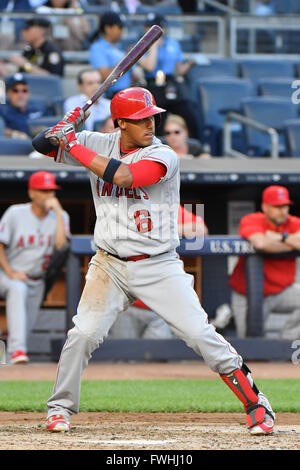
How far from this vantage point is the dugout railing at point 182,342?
8.11 m

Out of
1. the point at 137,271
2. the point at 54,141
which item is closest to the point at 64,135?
the point at 54,141

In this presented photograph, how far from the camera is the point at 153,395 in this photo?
6234 mm

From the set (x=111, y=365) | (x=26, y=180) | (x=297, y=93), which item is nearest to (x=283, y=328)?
(x=111, y=365)

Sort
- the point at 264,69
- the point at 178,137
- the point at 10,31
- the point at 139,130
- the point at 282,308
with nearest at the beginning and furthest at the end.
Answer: the point at 139,130, the point at 282,308, the point at 178,137, the point at 10,31, the point at 264,69

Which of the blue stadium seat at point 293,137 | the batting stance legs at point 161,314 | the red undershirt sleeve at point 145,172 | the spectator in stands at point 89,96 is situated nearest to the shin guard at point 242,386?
the batting stance legs at point 161,314

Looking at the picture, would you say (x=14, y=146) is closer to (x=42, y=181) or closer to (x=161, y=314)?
(x=42, y=181)

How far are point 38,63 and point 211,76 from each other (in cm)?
210

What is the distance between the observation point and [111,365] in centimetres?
830

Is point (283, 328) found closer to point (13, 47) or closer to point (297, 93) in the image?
point (297, 93)

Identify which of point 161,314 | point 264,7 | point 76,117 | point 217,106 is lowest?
point 161,314

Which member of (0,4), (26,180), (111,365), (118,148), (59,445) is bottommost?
(59,445)

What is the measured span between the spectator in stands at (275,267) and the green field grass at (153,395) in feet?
3.71

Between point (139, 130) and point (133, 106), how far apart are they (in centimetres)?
12

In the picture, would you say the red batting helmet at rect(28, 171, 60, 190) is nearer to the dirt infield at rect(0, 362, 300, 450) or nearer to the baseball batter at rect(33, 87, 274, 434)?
the dirt infield at rect(0, 362, 300, 450)
